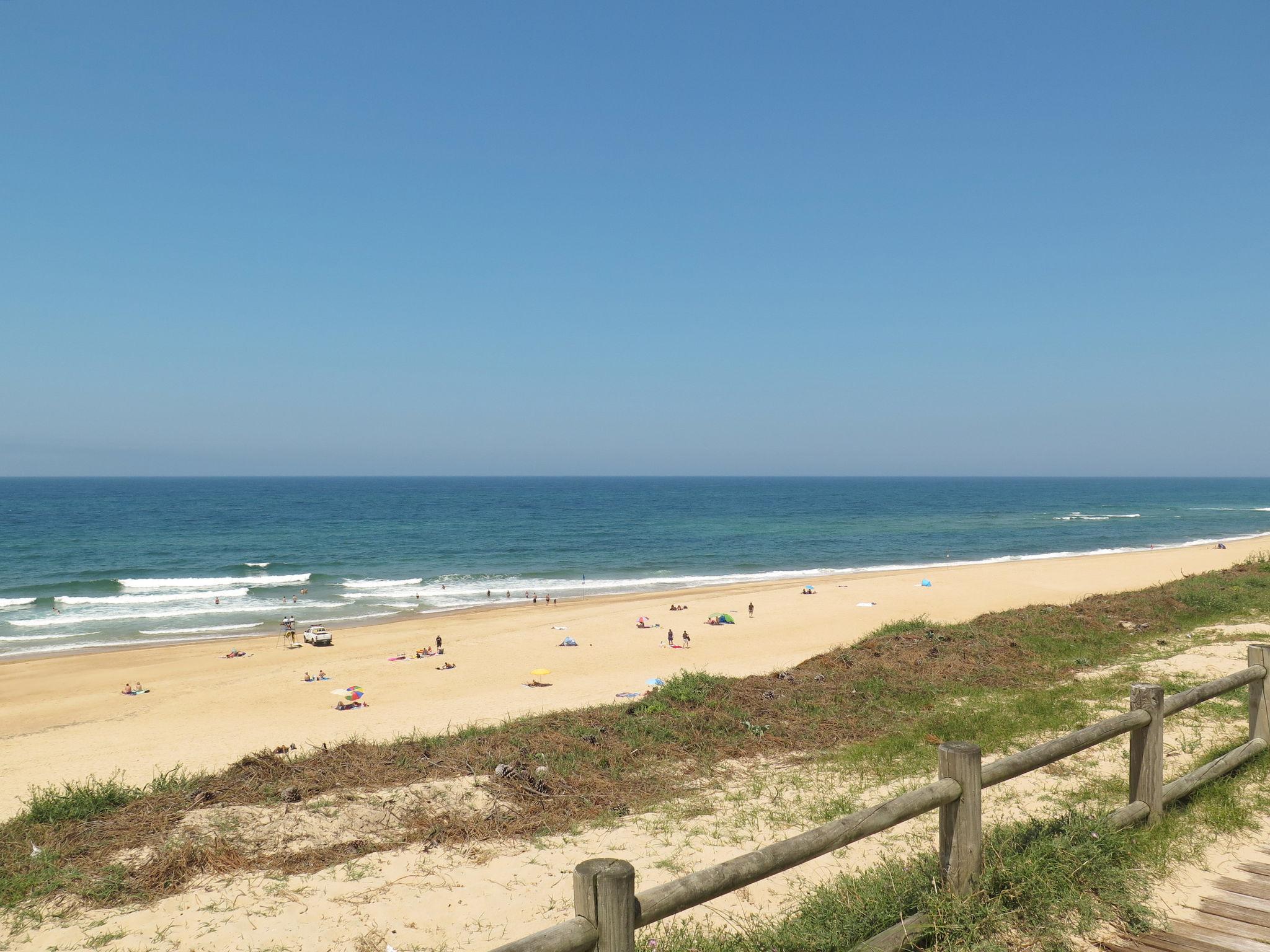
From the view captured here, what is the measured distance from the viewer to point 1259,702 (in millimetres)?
6984

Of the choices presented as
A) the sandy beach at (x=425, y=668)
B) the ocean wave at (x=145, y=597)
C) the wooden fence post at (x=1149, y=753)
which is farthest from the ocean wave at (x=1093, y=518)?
the wooden fence post at (x=1149, y=753)

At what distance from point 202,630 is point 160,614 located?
17.7ft

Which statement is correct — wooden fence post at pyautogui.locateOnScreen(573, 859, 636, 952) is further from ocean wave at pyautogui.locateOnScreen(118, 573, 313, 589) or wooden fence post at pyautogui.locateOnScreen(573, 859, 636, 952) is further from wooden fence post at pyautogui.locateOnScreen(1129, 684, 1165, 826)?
ocean wave at pyautogui.locateOnScreen(118, 573, 313, 589)

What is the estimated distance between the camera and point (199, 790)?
7.80m

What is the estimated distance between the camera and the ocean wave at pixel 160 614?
34.2m

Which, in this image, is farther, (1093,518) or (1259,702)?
(1093,518)

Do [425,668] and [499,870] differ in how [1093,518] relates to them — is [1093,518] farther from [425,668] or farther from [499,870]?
[499,870]

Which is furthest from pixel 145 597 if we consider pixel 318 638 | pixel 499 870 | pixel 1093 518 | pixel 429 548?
pixel 1093 518

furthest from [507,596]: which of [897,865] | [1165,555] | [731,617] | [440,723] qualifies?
[1165,555]

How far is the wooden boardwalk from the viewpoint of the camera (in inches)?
170

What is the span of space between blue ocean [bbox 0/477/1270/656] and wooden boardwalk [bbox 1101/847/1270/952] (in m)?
33.8

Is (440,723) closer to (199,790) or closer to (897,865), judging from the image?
(199,790)

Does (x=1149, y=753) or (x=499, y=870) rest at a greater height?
(x=1149, y=753)

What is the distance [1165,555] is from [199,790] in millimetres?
54510
